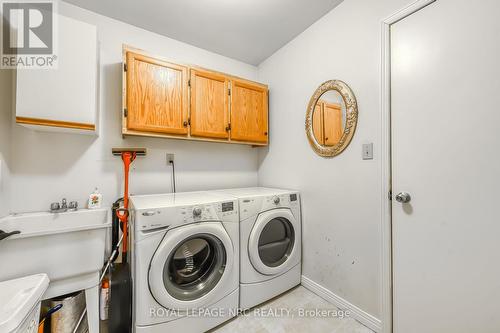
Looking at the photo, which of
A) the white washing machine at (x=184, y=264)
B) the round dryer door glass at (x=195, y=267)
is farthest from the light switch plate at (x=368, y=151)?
the round dryer door glass at (x=195, y=267)

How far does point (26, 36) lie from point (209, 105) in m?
1.39

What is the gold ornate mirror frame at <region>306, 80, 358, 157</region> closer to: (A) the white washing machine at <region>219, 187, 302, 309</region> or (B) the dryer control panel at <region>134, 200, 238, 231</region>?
(A) the white washing machine at <region>219, 187, 302, 309</region>

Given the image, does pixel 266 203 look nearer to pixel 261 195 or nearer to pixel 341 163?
pixel 261 195

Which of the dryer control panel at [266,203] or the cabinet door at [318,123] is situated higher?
the cabinet door at [318,123]

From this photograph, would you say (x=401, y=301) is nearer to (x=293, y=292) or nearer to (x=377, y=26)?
(x=293, y=292)

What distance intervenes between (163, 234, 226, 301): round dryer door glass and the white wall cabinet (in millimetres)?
1166

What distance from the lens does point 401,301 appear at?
4.37 ft

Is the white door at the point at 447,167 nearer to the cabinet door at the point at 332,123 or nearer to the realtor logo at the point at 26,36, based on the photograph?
the cabinet door at the point at 332,123

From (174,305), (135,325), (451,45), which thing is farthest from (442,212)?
(135,325)

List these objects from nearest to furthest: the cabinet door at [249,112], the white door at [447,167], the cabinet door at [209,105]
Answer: the white door at [447,167], the cabinet door at [209,105], the cabinet door at [249,112]

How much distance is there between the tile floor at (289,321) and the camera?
145 cm

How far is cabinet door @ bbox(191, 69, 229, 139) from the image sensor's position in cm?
A: 197

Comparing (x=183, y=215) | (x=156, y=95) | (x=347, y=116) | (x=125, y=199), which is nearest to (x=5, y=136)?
(x=125, y=199)

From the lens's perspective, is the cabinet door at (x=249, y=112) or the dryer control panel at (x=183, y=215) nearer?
the dryer control panel at (x=183, y=215)
